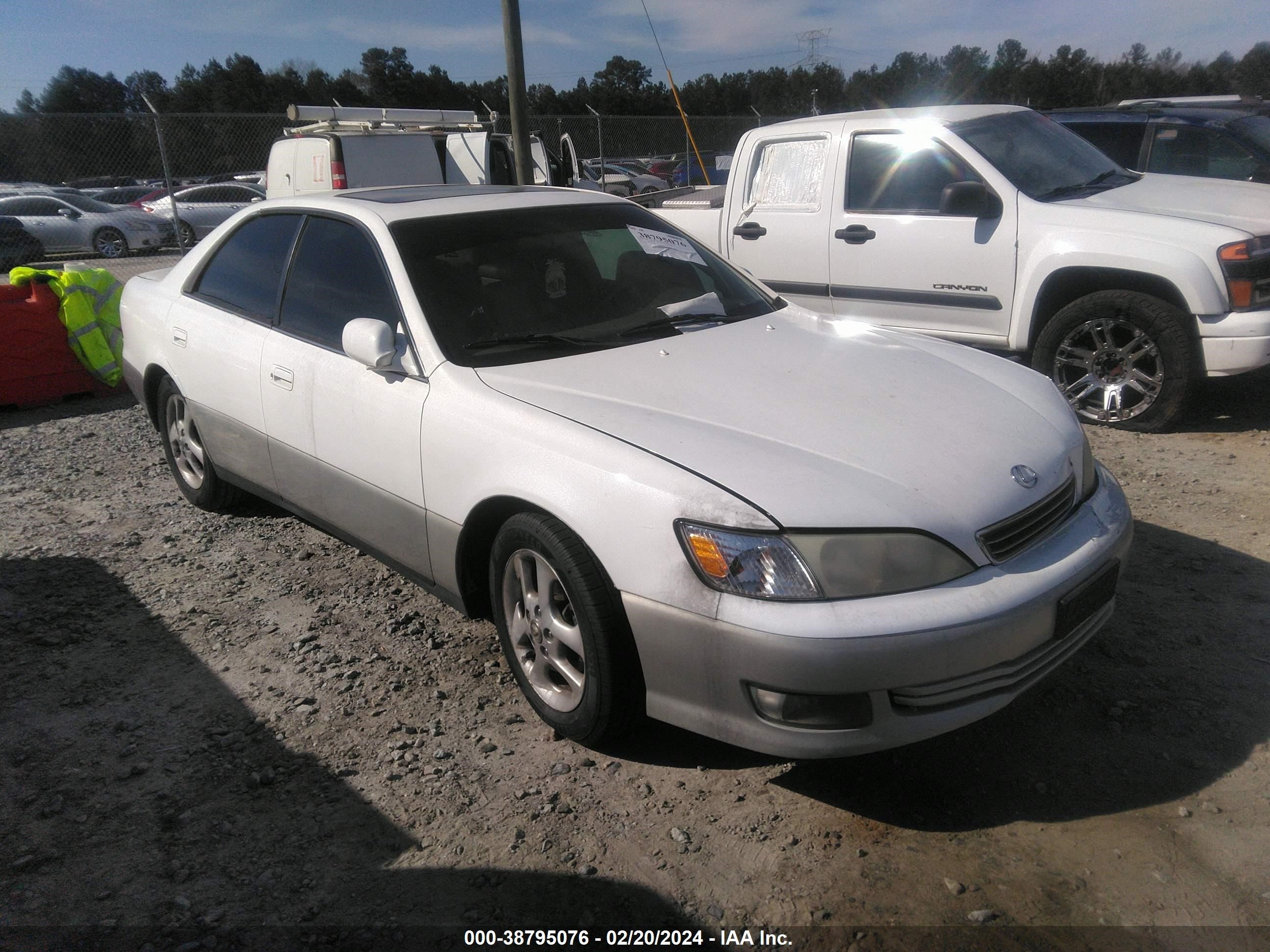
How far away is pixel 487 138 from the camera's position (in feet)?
40.9

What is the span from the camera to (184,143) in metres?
22.2

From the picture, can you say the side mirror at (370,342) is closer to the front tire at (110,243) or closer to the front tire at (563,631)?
the front tire at (563,631)

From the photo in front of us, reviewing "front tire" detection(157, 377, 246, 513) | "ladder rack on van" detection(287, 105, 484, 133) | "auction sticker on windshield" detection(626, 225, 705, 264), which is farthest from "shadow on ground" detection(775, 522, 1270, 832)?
"ladder rack on van" detection(287, 105, 484, 133)

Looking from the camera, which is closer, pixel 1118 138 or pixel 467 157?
pixel 1118 138

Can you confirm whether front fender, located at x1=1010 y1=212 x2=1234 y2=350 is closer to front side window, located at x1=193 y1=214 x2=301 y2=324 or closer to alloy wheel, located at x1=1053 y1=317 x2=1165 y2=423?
alloy wheel, located at x1=1053 y1=317 x2=1165 y2=423

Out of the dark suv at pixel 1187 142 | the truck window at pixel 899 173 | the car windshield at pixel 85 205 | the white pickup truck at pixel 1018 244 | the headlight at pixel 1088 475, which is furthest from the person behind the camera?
the car windshield at pixel 85 205

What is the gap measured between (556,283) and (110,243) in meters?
19.0

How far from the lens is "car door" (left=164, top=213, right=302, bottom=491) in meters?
3.94

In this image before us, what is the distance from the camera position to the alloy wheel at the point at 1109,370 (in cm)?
542

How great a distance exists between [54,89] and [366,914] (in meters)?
76.6

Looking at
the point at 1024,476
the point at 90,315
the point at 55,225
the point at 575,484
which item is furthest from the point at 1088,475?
the point at 55,225

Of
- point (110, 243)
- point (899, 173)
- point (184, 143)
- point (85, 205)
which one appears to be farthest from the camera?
point (184, 143)

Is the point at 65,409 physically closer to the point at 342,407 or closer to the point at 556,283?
the point at 342,407

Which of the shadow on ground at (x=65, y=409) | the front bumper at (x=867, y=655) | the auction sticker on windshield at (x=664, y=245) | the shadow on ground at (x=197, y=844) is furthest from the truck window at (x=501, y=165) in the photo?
the front bumper at (x=867, y=655)
